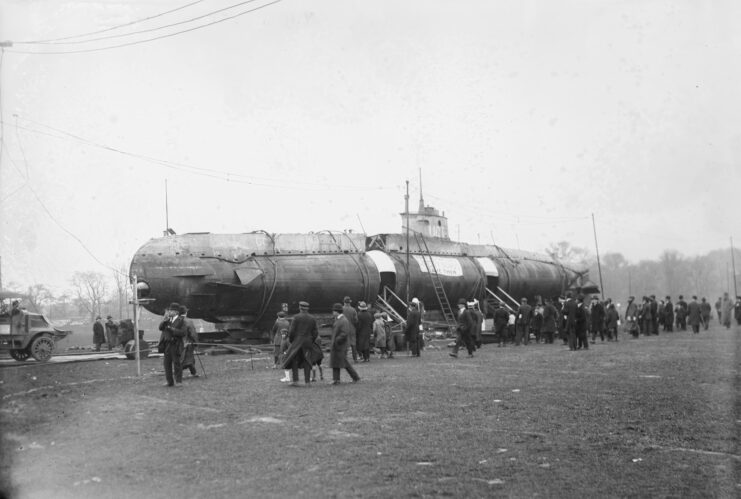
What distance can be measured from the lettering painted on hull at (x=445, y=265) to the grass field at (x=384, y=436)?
13.5 meters

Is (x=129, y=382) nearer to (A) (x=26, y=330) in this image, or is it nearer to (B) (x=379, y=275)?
(A) (x=26, y=330)

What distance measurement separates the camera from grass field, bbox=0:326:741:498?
611 cm

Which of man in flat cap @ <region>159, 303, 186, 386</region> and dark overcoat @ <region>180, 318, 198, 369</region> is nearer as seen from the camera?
man in flat cap @ <region>159, 303, 186, 386</region>

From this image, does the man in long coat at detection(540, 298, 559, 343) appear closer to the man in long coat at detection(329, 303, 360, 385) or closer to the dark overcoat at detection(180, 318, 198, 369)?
the man in long coat at detection(329, 303, 360, 385)

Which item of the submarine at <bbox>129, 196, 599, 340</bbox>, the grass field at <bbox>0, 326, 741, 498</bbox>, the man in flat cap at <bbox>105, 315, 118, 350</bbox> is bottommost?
the grass field at <bbox>0, 326, 741, 498</bbox>

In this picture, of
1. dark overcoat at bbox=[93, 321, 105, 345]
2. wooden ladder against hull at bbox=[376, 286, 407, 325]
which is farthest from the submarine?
dark overcoat at bbox=[93, 321, 105, 345]

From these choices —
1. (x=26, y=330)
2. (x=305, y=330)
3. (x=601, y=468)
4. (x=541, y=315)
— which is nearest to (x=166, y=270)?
(x=26, y=330)

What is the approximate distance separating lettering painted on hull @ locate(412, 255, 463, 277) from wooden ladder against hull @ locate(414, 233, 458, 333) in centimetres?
10

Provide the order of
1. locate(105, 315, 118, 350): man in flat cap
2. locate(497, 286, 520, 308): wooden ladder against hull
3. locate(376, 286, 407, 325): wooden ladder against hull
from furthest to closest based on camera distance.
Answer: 1. locate(497, 286, 520, 308): wooden ladder against hull
2. locate(105, 315, 118, 350): man in flat cap
3. locate(376, 286, 407, 325): wooden ladder against hull

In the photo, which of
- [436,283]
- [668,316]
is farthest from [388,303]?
[668,316]

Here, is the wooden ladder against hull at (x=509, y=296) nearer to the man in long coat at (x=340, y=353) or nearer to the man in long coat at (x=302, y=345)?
the man in long coat at (x=340, y=353)

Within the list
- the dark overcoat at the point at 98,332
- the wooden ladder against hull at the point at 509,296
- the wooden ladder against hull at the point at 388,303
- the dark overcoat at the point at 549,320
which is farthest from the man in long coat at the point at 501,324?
the dark overcoat at the point at 98,332

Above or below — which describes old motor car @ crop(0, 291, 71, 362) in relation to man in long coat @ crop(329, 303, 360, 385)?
above

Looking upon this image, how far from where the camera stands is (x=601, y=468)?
653 centimetres
